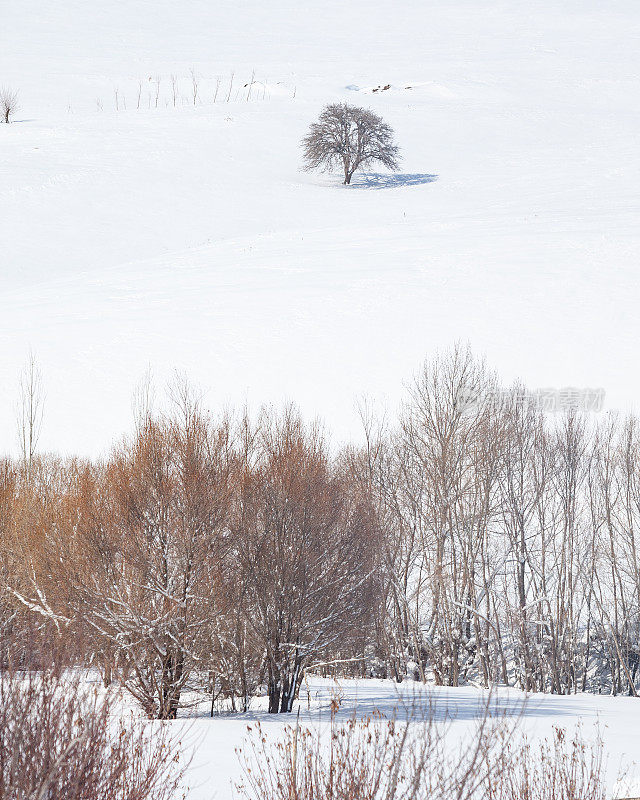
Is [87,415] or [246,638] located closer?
[246,638]

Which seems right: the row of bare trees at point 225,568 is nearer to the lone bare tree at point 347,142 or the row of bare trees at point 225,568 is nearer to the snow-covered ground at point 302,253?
the snow-covered ground at point 302,253

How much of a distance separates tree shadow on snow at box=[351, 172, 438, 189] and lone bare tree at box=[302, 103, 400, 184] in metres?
0.75

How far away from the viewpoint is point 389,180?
6084 centimetres

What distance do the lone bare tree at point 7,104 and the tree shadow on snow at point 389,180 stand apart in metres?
29.9

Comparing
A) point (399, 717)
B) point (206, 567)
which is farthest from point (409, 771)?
point (206, 567)

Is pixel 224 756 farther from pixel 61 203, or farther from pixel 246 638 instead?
pixel 61 203

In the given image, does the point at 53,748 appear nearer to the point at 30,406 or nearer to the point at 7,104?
the point at 30,406

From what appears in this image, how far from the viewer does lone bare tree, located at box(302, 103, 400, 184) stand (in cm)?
6012

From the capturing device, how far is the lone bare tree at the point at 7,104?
236 ft

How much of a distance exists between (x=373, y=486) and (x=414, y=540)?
6.25ft

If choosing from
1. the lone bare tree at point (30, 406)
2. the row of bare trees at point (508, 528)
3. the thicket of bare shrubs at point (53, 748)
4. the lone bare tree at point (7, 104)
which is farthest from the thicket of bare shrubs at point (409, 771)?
the lone bare tree at point (7, 104)

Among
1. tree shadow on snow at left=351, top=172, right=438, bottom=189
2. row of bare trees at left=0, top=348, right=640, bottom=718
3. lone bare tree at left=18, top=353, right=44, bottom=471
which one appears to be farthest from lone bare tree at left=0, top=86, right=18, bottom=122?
row of bare trees at left=0, top=348, right=640, bottom=718

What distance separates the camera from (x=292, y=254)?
41344 millimetres

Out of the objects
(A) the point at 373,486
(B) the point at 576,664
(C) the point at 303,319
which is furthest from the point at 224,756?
(C) the point at 303,319
